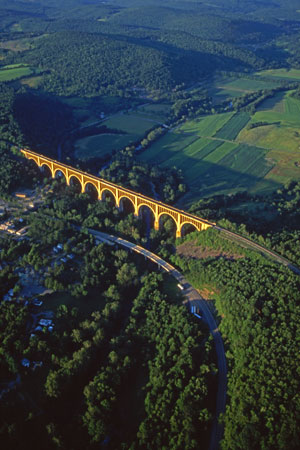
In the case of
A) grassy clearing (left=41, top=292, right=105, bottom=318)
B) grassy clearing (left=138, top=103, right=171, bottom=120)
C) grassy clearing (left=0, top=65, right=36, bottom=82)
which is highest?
grassy clearing (left=0, top=65, right=36, bottom=82)

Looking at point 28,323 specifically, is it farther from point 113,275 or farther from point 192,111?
point 192,111

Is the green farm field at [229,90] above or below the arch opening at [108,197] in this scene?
above

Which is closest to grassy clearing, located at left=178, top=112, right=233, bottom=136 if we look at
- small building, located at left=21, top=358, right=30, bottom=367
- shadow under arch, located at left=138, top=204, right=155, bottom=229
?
shadow under arch, located at left=138, top=204, right=155, bottom=229

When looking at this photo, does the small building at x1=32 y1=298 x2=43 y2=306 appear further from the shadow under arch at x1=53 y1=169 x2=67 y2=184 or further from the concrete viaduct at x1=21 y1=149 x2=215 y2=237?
the shadow under arch at x1=53 y1=169 x2=67 y2=184

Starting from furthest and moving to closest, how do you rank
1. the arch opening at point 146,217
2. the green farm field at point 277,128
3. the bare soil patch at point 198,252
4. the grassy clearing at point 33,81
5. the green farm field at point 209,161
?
1. the grassy clearing at point 33,81
2. the green farm field at point 277,128
3. the green farm field at point 209,161
4. the arch opening at point 146,217
5. the bare soil patch at point 198,252

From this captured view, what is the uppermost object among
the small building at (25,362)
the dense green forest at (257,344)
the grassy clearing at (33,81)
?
the grassy clearing at (33,81)

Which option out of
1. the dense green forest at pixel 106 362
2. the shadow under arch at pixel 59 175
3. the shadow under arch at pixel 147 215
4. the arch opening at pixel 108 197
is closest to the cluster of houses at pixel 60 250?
the dense green forest at pixel 106 362

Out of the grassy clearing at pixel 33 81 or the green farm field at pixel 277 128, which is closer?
the green farm field at pixel 277 128

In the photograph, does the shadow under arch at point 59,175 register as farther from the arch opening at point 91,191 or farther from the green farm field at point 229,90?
the green farm field at point 229,90
